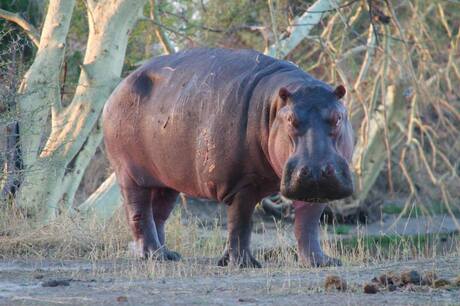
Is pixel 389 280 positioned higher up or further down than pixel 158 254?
further down

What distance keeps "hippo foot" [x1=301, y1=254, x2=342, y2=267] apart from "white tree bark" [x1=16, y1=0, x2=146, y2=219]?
3.52 meters

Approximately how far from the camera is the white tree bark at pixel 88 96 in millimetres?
10195

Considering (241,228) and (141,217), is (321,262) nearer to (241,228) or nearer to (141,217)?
(241,228)

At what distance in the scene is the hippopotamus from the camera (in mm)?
6645

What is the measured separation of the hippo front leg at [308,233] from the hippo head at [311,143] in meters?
0.53

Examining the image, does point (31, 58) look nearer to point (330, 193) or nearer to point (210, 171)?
point (210, 171)

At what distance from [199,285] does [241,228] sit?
126 centimetres

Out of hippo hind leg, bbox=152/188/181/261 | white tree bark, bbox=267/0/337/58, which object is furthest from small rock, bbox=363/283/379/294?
white tree bark, bbox=267/0/337/58

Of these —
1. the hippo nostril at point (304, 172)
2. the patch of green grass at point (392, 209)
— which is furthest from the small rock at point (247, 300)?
the patch of green grass at point (392, 209)

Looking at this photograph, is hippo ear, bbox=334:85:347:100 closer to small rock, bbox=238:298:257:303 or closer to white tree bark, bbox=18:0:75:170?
small rock, bbox=238:298:257:303

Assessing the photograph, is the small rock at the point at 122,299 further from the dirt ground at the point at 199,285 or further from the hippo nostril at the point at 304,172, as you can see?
the hippo nostril at the point at 304,172

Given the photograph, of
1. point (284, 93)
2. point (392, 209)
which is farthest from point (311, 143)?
point (392, 209)

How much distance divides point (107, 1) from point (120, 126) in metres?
2.30

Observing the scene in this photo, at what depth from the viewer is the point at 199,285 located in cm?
618
